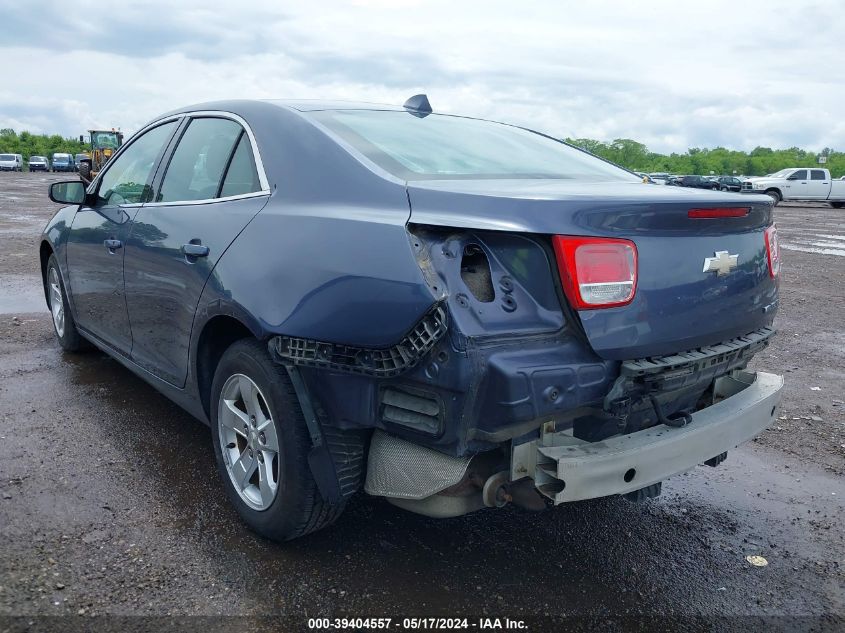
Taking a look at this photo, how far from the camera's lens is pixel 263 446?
2.96 meters

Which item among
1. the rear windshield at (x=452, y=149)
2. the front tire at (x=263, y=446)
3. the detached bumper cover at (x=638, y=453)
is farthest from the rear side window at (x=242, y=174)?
the detached bumper cover at (x=638, y=453)

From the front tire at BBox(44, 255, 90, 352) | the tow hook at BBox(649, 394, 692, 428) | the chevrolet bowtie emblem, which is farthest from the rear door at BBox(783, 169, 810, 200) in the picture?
the tow hook at BBox(649, 394, 692, 428)

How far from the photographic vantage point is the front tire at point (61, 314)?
17.8ft

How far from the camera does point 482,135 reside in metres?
3.60

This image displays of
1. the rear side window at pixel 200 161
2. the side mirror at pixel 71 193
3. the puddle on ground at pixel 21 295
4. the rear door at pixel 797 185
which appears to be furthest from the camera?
the rear door at pixel 797 185

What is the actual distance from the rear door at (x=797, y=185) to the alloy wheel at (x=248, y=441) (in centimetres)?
3669

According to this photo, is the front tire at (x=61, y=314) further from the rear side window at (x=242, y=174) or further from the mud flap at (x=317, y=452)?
the mud flap at (x=317, y=452)

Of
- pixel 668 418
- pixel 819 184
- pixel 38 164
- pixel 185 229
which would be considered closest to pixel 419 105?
pixel 185 229

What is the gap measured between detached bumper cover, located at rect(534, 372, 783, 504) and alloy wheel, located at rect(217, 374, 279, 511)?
1.06 metres

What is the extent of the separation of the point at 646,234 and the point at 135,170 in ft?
10.1

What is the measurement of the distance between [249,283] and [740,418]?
1901 millimetres

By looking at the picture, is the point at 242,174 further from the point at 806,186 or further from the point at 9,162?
the point at 9,162

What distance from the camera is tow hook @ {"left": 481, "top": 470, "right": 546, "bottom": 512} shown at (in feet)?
8.19

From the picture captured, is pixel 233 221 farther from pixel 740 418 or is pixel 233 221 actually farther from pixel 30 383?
pixel 30 383
